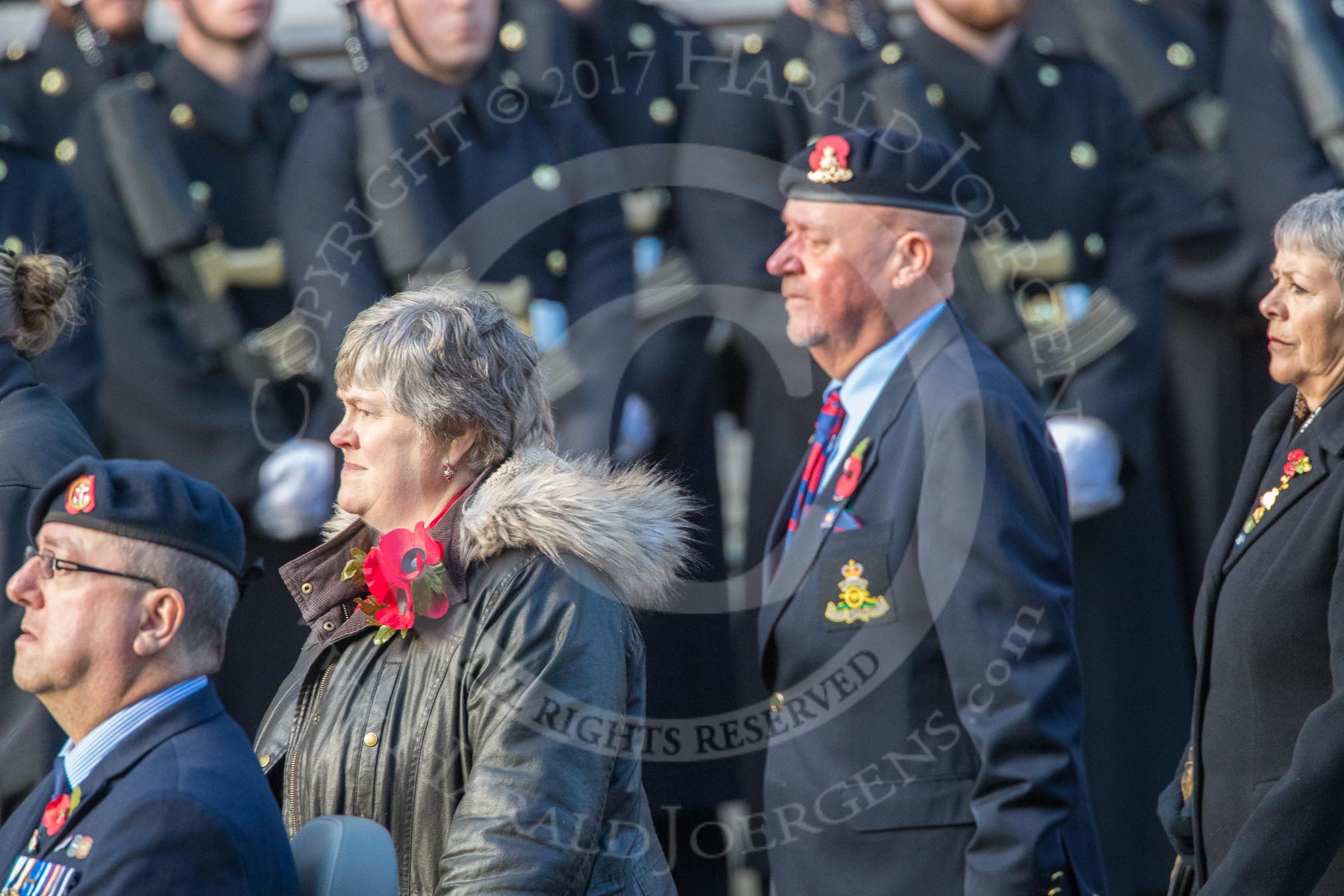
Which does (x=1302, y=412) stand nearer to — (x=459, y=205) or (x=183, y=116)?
(x=459, y=205)

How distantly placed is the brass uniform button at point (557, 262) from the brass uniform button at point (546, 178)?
145mm

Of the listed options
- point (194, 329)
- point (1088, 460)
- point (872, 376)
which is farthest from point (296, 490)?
point (1088, 460)

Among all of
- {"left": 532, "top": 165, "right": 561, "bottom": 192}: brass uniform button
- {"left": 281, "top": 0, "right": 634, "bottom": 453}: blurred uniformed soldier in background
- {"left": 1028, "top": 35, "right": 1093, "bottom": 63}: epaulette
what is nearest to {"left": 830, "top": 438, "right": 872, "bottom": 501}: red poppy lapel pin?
{"left": 281, "top": 0, "right": 634, "bottom": 453}: blurred uniformed soldier in background

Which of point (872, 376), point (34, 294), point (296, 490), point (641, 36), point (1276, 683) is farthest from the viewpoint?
point (641, 36)

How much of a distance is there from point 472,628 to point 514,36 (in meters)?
2.33

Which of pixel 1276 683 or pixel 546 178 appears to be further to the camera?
pixel 546 178

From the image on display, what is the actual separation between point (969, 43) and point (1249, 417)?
112 cm

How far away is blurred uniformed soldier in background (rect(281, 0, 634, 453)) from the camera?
3.94m

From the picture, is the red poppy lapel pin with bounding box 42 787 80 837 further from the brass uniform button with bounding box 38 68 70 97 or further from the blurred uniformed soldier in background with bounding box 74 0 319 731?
the brass uniform button with bounding box 38 68 70 97

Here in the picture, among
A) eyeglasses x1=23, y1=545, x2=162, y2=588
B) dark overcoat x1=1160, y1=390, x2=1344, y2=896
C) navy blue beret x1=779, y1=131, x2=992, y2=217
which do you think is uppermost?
navy blue beret x1=779, y1=131, x2=992, y2=217

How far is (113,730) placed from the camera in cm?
184

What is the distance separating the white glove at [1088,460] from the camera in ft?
12.9

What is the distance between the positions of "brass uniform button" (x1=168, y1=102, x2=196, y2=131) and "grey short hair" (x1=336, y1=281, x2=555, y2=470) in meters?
1.96

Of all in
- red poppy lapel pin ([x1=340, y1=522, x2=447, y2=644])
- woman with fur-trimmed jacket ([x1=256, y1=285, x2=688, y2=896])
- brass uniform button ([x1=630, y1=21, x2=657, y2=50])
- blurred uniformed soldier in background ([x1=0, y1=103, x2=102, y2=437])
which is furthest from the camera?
brass uniform button ([x1=630, y1=21, x2=657, y2=50])
